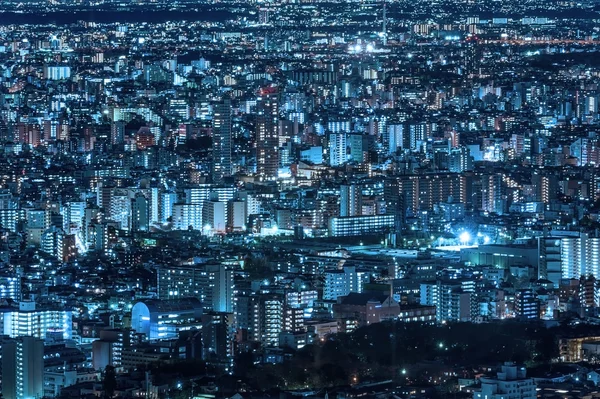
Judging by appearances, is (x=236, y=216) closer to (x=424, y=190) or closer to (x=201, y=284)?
(x=424, y=190)

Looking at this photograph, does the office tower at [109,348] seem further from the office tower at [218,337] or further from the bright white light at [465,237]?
the bright white light at [465,237]

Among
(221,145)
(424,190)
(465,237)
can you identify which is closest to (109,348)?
(465,237)

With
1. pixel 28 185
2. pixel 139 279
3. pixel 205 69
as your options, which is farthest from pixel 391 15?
pixel 139 279

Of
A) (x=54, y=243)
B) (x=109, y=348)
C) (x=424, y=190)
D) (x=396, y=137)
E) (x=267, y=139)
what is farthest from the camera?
(x=396, y=137)

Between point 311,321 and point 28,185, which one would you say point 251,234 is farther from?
point 311,321

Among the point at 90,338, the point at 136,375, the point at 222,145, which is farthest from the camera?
the point at 222,145
